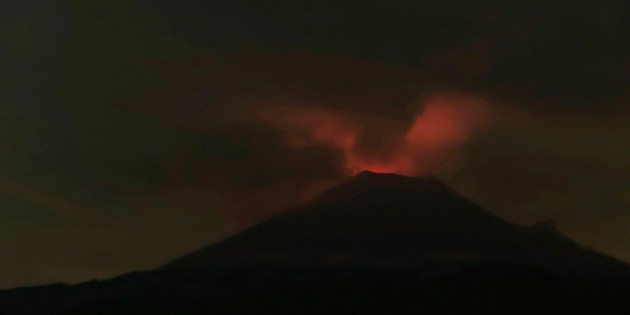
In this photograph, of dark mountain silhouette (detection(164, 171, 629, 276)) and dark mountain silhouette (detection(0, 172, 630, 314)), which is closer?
dark mountain silhouette (detection(0, 172, 630, 314))

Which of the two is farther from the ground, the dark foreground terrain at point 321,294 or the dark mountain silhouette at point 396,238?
the dark mountain silhouette at point 396,238

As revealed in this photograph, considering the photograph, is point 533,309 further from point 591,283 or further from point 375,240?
point 375,240

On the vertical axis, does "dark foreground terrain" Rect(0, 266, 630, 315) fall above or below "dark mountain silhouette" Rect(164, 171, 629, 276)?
below

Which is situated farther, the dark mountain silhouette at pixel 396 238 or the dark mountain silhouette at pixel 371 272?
the dark mountain silhouette at pixel 396 238

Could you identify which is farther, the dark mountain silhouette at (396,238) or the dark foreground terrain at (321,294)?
the dark mountain silhouette at (396,238)

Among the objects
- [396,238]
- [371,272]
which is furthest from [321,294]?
[396,238]

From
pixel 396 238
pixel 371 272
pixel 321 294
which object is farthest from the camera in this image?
pixel 396 238

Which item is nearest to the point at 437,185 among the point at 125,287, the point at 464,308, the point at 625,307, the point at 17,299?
the point at 464,308

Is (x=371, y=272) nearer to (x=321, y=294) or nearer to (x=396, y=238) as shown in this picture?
(x=321, y=294)
